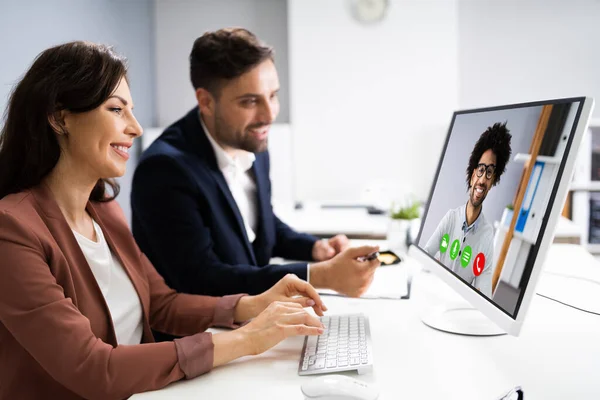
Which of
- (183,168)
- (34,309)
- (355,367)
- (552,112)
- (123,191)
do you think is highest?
(552,112)

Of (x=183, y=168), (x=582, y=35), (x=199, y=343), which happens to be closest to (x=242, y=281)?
(x=183, y=168)

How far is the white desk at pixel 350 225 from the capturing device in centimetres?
238

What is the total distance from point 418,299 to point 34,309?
89cm

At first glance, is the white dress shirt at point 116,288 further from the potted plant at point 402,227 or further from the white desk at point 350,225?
the white desk at point 350,225

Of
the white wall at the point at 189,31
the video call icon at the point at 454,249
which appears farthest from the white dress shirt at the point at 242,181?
the white wall at the point at 189,31

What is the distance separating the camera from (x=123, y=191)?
12.6 feet

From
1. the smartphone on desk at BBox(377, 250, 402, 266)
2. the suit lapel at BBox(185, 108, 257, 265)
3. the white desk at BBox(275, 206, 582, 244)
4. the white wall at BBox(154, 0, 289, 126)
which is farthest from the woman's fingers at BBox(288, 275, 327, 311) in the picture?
the white wall at BBox(154, 0, 289, 126)

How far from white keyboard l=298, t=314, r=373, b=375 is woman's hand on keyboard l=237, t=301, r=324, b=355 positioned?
4 cm

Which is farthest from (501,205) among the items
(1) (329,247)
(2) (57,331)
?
(1) (329,247)

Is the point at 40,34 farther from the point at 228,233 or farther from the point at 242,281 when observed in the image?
the point at 242,281

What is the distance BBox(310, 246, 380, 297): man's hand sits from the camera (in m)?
1.34

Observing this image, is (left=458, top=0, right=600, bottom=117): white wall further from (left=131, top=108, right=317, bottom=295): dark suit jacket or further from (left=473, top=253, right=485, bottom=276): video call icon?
(left=473, top=253, right=485, bottom=276): video call icon

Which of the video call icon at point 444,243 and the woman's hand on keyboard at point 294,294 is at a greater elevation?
the video call icon at point 444,243

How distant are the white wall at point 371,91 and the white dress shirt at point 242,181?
2.06 meters
